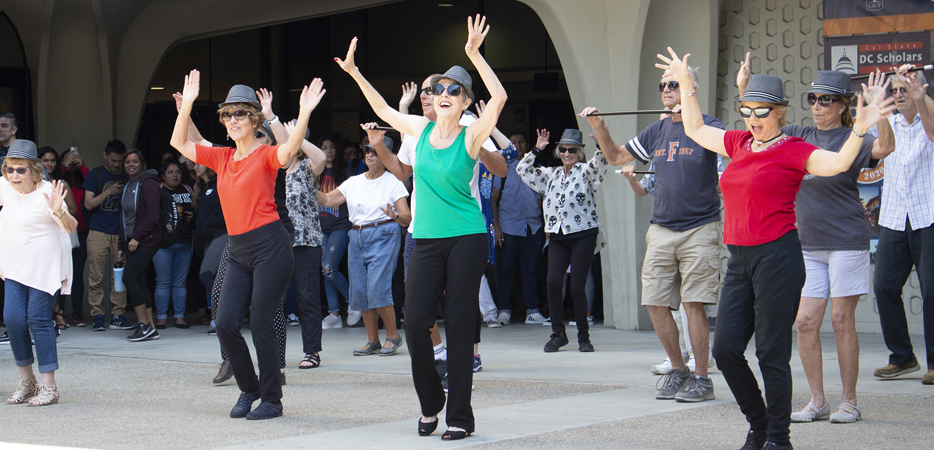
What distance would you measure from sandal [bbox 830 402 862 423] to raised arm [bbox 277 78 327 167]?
10.3 feet

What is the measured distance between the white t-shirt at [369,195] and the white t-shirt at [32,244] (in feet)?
8.41

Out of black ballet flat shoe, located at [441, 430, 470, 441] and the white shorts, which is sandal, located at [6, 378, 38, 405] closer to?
black ballet flat shoe, located at [441, 430, 470, 441]

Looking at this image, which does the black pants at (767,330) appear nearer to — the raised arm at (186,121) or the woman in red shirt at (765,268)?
the woman in red shirt at (765,268)

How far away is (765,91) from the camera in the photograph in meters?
4.21

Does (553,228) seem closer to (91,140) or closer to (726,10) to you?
(726,10)

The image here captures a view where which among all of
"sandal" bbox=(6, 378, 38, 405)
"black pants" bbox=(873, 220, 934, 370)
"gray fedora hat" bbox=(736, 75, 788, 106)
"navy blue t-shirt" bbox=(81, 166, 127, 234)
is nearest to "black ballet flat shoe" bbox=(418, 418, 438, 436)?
"gray fedora hat" bbox=(736, 75, 788, 106)

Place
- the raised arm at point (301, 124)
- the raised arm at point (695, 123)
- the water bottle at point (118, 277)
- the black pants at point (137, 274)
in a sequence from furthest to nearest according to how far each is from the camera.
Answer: the water bottle at point (118, 277) → the black pants at point (137, 274) → the raised arm at point (301, 124) → the raised arm at point (695, 123)

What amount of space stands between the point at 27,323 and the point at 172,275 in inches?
180

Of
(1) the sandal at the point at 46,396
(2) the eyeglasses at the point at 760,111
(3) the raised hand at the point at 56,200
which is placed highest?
(2) the eyeglasses at the point at 760,111

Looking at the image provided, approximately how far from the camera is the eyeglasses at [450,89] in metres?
4.76

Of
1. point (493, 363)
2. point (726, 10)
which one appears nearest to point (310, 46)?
point (726, 10)

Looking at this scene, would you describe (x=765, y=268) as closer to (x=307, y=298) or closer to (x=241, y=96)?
(x=241, y=96)

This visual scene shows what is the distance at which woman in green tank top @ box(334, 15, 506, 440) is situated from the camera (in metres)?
4.55

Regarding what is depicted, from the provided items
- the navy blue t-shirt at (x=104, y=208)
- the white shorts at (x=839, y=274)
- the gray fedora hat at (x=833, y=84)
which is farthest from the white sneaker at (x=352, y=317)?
the gray fedora hat at (x=833, y=84)
